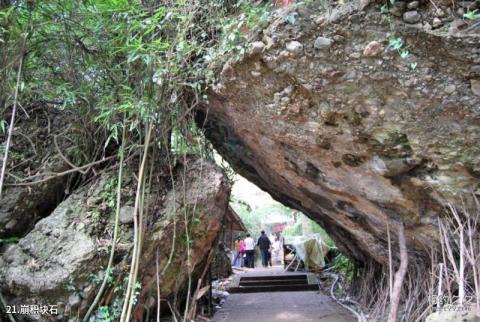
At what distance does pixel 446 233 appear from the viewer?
10.5 feet

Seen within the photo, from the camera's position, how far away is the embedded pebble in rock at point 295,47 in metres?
3.00

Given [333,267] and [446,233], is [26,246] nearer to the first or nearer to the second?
[446,233]

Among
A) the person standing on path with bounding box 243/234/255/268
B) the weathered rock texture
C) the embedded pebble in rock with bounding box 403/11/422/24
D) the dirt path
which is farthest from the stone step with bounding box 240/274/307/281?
the embedded pebble in rock with bounding box 403/11/422/24

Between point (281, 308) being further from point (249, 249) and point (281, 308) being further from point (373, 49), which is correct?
point (249, 249)

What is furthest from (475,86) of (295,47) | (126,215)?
(126,215)

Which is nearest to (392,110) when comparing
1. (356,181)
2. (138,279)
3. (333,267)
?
(356,181)

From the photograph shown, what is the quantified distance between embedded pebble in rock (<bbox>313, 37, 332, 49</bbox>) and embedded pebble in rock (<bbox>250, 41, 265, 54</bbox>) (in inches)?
17.8

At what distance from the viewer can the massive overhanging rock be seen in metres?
2.75

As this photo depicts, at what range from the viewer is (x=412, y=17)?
8.82 feet

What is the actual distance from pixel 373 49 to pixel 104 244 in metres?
3.03

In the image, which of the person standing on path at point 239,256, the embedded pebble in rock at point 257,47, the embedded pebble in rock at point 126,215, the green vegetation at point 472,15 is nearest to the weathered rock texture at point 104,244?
the embedded pebble in rock at point 126,215

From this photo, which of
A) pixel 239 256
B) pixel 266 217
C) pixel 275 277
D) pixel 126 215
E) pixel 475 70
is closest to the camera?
pixel 475 70

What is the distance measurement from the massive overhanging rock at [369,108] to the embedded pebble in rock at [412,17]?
53 millimetres

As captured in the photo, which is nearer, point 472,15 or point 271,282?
point 472,15
